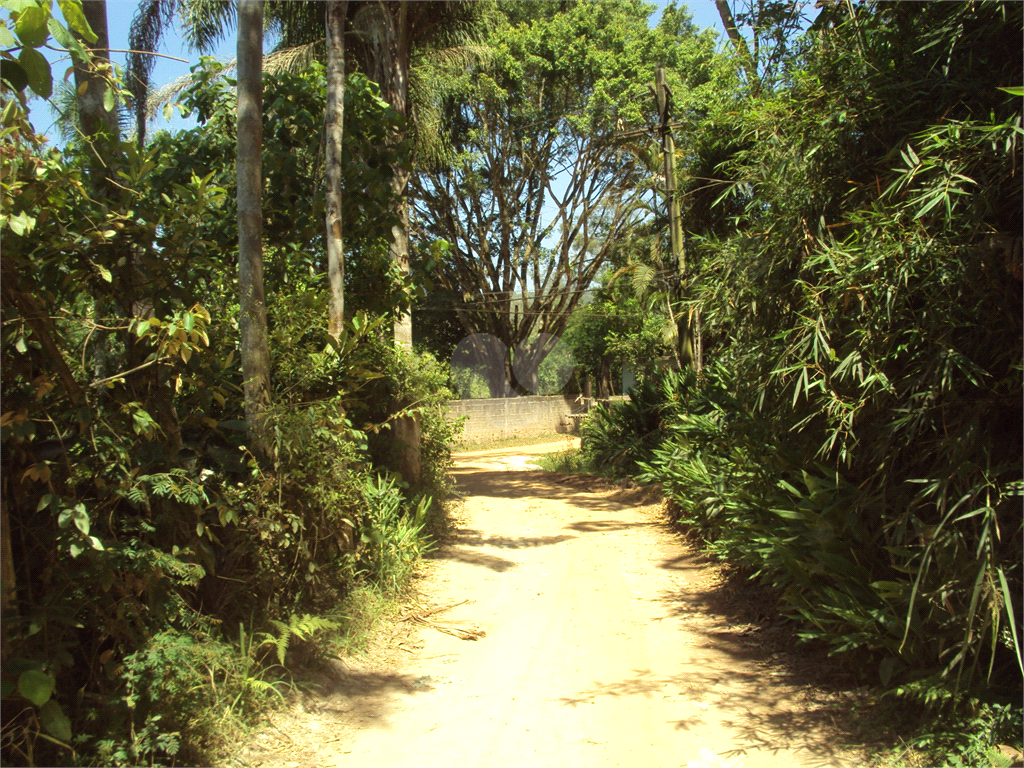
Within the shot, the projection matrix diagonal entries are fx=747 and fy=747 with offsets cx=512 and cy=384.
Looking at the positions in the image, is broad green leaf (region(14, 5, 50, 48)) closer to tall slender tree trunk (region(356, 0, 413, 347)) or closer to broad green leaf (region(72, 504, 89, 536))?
broad green leaf (region(72, 504, 89, 536))

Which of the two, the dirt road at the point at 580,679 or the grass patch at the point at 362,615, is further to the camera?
the grass patch at the point at 362,615

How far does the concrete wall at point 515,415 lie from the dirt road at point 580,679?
51.4 ft

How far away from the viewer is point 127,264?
4.00m

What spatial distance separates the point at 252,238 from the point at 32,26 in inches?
88.9

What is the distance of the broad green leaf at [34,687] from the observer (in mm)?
2896

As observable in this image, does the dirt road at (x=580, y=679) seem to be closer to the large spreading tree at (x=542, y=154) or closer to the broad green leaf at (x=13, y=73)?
the broad green leaf at (x=13, y=73)

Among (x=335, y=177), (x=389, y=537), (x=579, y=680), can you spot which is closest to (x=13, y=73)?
(x=335, y=177)

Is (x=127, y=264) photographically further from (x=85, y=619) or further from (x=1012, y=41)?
(x=1012, y=41)

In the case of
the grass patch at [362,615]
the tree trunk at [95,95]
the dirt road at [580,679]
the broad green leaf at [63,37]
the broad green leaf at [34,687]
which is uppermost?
the tree trunk at [95,95]

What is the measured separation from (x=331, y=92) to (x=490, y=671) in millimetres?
5203

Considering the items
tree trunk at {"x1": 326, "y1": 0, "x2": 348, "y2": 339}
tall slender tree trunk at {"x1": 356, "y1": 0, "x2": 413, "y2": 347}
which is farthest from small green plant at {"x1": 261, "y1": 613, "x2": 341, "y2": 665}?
tall slender tree trunk at {"x1": 356, "y1": 0, "x2": 413, "y2": 347}

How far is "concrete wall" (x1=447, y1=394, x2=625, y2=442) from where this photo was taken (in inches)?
1014

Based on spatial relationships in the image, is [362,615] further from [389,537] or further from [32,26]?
[32,26]

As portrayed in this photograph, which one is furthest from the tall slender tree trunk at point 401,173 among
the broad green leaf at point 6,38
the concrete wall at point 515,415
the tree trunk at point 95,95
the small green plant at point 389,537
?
the concrete wall at point 515,415
